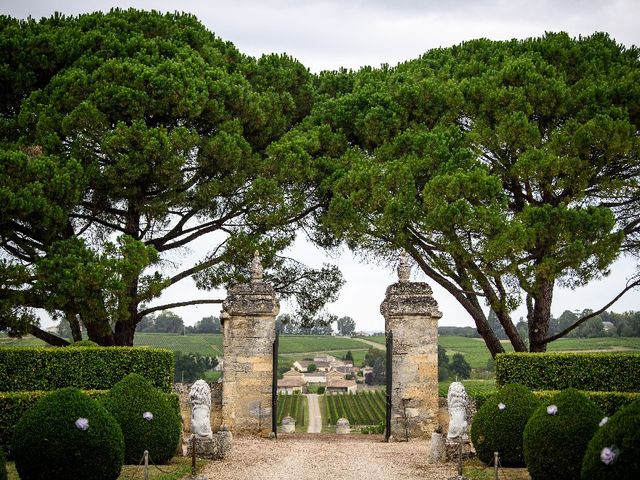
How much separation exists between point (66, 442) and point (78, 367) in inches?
240

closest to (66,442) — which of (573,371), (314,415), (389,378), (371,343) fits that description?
(389,378)

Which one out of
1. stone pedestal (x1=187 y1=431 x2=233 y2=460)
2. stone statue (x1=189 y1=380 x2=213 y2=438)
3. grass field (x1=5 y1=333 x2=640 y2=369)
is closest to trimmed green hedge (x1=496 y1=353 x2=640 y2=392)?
stone pedestal (x1=187 y1=431 x2=233 y2=460)

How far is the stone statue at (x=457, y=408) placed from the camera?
44.9ft

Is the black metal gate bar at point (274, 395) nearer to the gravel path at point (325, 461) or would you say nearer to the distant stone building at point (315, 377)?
the gravel path at point (325, 461)

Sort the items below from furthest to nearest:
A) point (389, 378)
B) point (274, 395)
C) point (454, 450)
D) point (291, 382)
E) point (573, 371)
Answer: point (291, 382) → point (389, 378) → point (274, 395) → point (573, 371) → point (454, 450)

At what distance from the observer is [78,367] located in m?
16.0

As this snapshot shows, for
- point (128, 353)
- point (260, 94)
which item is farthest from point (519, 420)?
point (260, 94)

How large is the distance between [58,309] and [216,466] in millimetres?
6198

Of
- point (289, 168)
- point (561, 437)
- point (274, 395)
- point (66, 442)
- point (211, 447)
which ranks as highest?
point (289, 168)

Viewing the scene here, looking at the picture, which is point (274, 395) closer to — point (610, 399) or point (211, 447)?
point (211, 447)

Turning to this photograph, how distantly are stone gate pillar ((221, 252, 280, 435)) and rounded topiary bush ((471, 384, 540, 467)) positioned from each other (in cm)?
589

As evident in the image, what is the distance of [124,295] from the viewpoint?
707 inches

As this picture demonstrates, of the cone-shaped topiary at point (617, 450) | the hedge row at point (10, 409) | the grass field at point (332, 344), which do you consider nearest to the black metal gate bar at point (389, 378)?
the hedge row at point (10, 409)

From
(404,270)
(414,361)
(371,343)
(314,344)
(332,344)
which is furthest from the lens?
(371,343)
